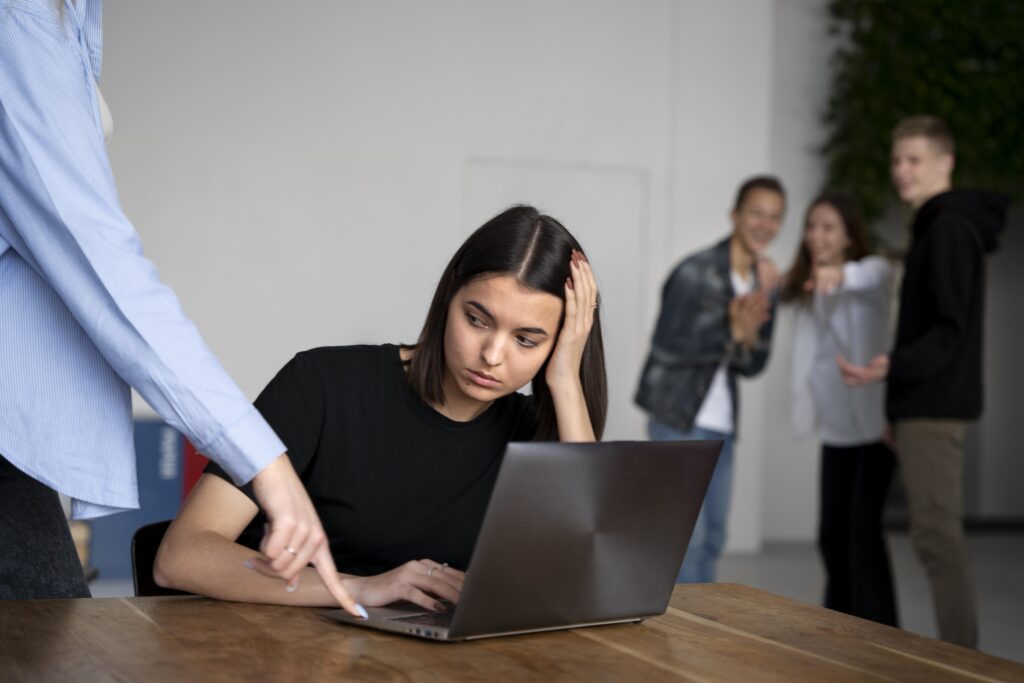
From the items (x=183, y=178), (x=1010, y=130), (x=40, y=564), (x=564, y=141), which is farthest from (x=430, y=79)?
(x=40, y=564)

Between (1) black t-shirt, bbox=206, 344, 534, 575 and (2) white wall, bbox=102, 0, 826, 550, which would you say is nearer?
(1) black t-shirt, bbox=206, 344, 534, 575

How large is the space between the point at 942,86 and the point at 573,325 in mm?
5368

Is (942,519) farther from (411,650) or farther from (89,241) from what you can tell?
(89,241)

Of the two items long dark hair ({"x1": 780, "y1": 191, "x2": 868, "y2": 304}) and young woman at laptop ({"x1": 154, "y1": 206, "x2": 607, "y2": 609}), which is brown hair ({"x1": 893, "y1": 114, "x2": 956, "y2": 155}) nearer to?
long dark hair ({"x1": 780, "y1": 191, "x2": 868, "y2": 304})

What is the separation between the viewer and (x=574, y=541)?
1354mm

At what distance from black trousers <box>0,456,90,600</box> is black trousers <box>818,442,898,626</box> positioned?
293 cm

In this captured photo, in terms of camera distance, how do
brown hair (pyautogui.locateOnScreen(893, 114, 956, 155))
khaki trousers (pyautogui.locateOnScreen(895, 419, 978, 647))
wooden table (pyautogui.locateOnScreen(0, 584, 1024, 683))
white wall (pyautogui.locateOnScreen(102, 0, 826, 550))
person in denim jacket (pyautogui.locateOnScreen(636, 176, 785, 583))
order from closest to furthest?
wooden table (pyautogui.locateOnScreen(0, 584, 1024, 683)), khaki trousers (pyautogui.locateOnScreen(895, 419, 978, 647)), brown hair (pyautogui.locateOnScreen(893, 114, 956, 155)), person in denim jacket (pyautogui.locateOnScreen(636, 176, 785, 583)), white wall (pyautogui.locateOnScreen(102, 0, 826, 550))

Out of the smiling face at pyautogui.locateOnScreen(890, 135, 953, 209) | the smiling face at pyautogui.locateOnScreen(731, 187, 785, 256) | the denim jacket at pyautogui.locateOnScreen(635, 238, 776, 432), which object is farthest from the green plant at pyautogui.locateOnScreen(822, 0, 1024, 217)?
the smiling face at pyautogui.locateOnScreen(890, 135, 953, 209)

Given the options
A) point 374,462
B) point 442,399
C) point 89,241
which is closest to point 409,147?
point 442,399

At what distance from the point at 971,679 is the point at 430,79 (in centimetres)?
489

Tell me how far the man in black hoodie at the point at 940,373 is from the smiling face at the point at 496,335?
2095 millimetres

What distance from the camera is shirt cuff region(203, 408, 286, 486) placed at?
1.18m

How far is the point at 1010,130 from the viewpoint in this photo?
654cm

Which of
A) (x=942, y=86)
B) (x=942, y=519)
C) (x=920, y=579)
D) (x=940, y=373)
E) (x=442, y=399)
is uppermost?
(x=942, y=86)
